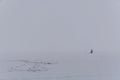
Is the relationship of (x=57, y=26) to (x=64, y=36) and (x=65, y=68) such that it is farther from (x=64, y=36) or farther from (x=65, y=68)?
(x=65, y=68)

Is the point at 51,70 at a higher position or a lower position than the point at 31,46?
lower

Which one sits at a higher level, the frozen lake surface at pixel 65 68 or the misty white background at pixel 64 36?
the misty white background at pixel 64 36

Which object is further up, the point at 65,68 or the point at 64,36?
the point at 64,36

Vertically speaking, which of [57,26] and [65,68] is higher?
[57,26]

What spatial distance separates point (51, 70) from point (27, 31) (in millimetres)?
221

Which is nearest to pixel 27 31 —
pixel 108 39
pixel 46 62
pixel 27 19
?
pixel 27 19

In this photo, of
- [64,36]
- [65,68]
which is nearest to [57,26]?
[64,36]

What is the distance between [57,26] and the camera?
95 centimetres

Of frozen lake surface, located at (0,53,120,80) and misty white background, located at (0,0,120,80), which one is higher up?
misty white background, located at (0,0,120,80)

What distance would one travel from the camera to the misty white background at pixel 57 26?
94 cm

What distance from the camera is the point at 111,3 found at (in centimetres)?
96

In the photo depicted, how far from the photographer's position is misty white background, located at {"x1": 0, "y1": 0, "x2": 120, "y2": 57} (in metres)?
0.94

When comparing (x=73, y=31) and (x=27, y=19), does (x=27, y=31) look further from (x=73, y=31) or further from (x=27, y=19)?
(x=73, y=31)

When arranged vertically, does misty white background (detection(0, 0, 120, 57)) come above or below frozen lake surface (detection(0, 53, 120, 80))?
above
